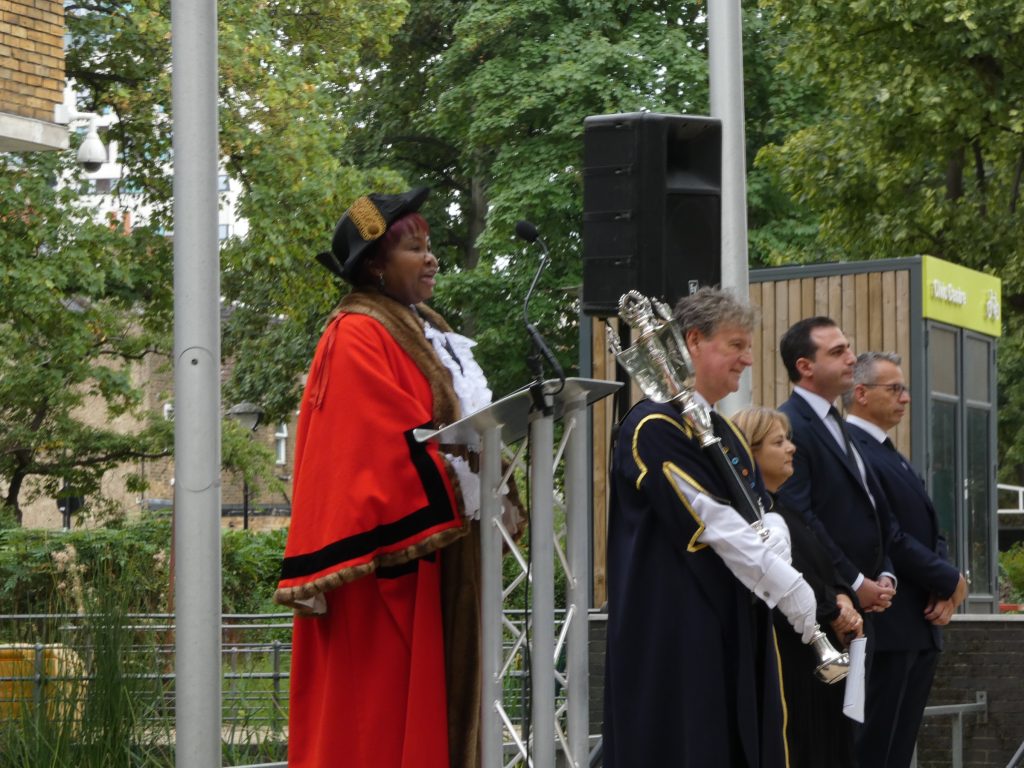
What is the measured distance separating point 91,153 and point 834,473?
1568 cm

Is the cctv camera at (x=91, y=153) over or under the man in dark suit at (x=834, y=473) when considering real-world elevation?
over

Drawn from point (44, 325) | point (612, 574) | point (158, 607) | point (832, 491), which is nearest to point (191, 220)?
point (612, 574)

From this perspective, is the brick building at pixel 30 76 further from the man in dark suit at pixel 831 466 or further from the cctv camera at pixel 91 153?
the man in dark suit at pixel 831 466

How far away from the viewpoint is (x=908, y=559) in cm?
728

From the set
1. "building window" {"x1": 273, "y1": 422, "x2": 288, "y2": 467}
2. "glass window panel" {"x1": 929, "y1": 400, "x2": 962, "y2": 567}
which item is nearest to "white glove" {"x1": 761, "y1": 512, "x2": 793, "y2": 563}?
"glass window panel" {"x1": 929, "y1": 400, "x2": 962, "y2": 567}

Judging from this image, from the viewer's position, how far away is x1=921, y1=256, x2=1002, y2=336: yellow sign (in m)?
13.0

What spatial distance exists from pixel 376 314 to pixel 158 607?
6511mm

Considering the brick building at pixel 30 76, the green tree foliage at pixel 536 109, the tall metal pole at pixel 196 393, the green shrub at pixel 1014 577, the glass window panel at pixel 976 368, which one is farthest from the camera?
the green tree foliage at pixel 536 109

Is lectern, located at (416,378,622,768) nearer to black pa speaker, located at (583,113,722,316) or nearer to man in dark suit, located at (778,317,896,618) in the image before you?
black pa speaker, located at (583,113,722,316)

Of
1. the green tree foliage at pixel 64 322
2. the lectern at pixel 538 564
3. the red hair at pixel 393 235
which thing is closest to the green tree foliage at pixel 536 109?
the green tree foliage at pixel 64 322

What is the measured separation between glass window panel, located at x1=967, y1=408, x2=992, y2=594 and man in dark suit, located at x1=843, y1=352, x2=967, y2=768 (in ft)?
20.1

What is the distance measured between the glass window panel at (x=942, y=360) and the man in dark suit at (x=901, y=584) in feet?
18.2

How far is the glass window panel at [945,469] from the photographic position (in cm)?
1303

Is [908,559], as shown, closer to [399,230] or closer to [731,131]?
[399,230]
